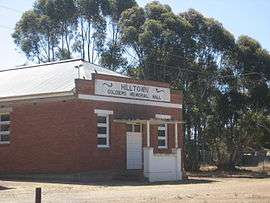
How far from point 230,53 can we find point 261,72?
3.13 metres

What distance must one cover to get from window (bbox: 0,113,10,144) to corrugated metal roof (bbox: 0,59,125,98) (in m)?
1.16

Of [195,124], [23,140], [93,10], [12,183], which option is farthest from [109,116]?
[93,10]

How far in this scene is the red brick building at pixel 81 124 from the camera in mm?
30953

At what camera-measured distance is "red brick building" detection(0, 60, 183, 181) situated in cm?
3095

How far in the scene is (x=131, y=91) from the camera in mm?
33969

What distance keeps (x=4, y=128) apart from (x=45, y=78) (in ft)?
12.0

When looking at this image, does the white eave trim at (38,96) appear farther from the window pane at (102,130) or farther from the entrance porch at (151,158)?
the entrance porch at (151,158)

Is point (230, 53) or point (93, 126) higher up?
point (230, 53)

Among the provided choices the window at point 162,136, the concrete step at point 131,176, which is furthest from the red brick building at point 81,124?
the window at point 162,136

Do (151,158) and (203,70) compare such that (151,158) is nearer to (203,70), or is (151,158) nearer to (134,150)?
(134,150)

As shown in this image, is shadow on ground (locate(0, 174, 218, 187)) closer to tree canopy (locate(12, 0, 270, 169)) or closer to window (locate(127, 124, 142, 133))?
window (locate(127, 124, 142, 133))

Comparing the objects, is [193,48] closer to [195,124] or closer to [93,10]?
[195,124]

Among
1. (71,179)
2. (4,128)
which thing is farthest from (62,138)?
(4,128)

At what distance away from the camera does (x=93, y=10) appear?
5838cm
